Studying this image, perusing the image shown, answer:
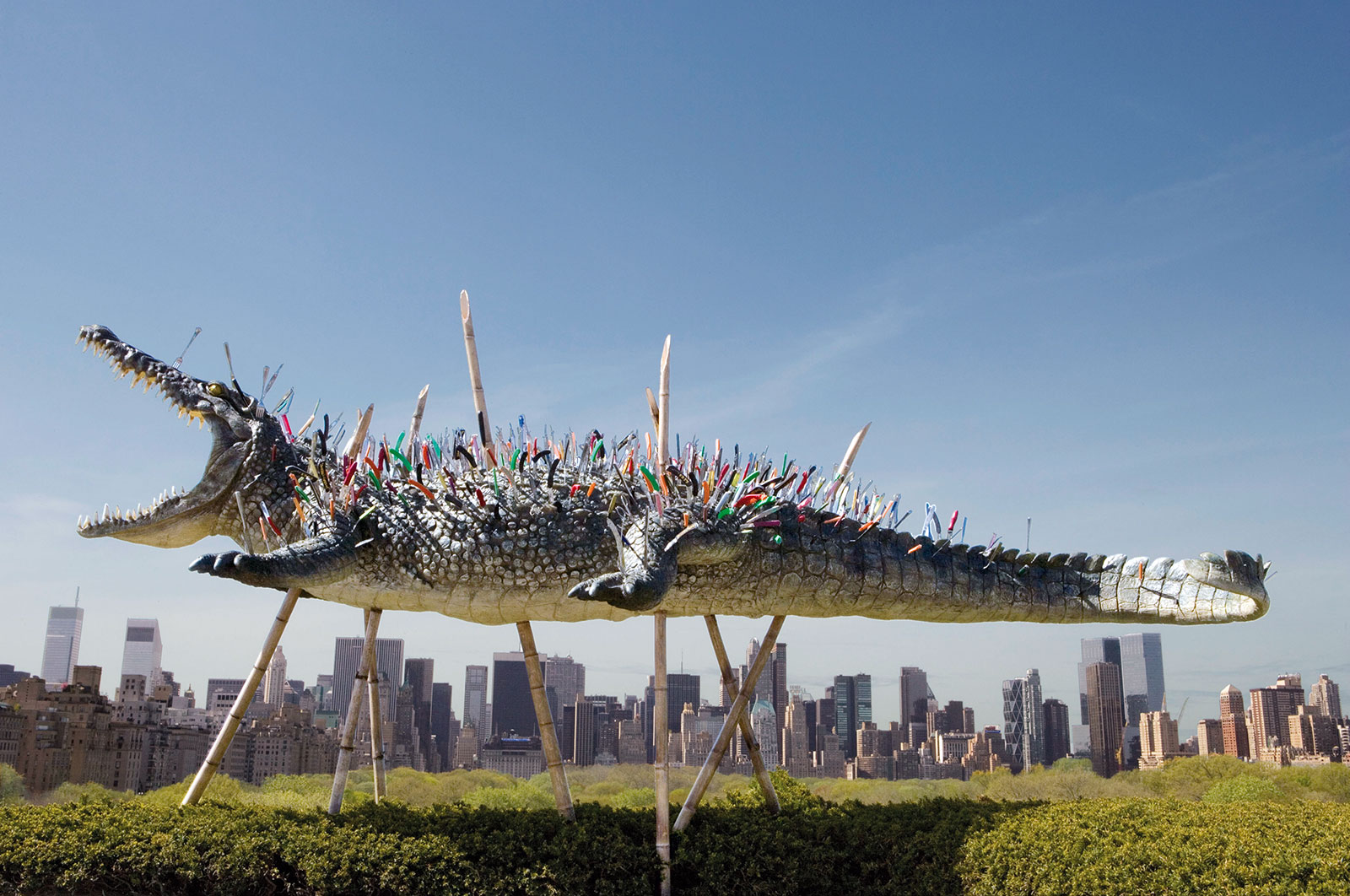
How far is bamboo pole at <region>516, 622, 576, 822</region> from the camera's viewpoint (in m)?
8.33

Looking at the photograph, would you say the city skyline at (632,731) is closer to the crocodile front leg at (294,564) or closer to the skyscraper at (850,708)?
the skyscraper at (850,708)

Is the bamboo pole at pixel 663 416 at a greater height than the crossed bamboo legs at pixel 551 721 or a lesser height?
greater

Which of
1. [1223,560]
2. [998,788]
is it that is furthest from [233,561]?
[998,788]

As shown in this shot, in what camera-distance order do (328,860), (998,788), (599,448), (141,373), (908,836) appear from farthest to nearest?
(998,788) → (141,373) → (599,448) → (908,836) → (328,860)

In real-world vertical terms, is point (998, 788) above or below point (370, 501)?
below

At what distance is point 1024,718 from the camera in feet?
250

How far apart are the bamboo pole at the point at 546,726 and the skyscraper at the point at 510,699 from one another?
80.5 m

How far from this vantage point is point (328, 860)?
24.0 ft

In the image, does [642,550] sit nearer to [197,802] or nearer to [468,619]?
[468,619]

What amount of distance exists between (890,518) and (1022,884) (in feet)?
9.75

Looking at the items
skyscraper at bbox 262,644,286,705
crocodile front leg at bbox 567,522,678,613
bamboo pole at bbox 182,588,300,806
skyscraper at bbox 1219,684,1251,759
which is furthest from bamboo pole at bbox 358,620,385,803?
skyscraper at bbox 262,644,286,705

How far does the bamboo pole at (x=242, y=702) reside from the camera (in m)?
8.24

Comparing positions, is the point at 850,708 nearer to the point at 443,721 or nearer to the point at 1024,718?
the point at 1024,718

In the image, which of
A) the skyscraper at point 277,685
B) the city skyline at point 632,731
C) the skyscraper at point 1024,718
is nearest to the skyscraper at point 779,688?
the city skyline at point 632,731
